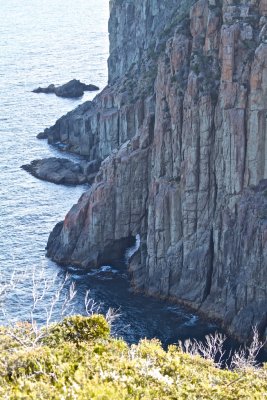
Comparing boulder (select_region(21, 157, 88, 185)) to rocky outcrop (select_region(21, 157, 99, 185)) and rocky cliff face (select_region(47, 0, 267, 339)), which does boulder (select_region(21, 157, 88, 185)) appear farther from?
rocky cliff face (select_region(47, 0, 267, 339))

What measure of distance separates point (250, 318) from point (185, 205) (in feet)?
58.0

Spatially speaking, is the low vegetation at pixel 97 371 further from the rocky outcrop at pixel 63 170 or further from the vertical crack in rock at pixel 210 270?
the rocky outcrop at pixel 63 170

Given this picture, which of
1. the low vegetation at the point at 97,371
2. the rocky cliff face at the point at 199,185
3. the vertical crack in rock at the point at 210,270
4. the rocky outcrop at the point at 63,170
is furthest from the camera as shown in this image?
the rocky outcrop at the point at 63,170

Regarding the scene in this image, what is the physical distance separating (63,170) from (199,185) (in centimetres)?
5565

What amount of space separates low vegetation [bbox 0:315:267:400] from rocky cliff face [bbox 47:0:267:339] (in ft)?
157

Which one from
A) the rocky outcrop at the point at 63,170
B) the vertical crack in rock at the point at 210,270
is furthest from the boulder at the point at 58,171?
the vertical crack in rock at the point at 210,270

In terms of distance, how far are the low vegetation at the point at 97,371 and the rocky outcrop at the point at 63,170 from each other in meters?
105

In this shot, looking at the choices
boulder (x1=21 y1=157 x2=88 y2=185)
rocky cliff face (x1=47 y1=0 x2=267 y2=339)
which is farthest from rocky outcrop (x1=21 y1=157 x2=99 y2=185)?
rocky cliff face (x1=47 y1=0 x2=267 y2=339)

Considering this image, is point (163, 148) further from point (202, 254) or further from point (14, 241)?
point (14, 241)

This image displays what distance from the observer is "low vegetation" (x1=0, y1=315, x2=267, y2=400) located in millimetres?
37969

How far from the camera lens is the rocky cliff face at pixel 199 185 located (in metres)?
96.9

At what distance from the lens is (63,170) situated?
156125mm

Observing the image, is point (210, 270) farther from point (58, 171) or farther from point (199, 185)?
point (58, 171)

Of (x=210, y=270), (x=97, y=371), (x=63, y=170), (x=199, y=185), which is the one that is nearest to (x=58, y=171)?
(x=63, y=170)
